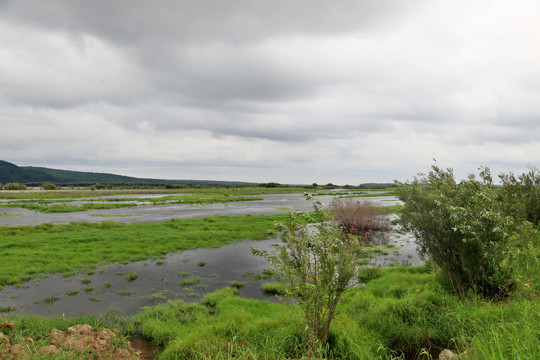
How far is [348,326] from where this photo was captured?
6.79m

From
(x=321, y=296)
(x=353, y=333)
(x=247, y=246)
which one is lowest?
(x=247, y=246)

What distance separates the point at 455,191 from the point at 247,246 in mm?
15470

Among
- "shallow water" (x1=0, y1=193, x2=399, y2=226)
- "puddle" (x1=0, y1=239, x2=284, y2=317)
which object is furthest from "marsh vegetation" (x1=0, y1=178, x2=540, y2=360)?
"shallow water" (x1=0, y1=193, x2=399, y2=226)

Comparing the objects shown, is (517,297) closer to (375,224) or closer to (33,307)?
(33,307)

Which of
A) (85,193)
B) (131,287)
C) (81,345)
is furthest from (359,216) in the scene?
(85,193)

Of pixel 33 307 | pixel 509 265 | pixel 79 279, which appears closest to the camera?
pixel 509 265

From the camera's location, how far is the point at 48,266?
48.0ft

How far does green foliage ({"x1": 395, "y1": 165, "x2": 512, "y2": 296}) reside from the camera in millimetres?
7684

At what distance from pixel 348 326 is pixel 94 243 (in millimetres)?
20235

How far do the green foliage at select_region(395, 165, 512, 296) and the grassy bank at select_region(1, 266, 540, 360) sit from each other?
36.9 inches

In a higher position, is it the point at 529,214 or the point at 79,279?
the point at 529,214

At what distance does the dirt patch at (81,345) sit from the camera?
17.4 feet

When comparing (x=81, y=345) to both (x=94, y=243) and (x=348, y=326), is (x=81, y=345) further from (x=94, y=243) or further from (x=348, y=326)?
(x=94, y=243)

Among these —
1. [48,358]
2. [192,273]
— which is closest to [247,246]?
[192,273]
